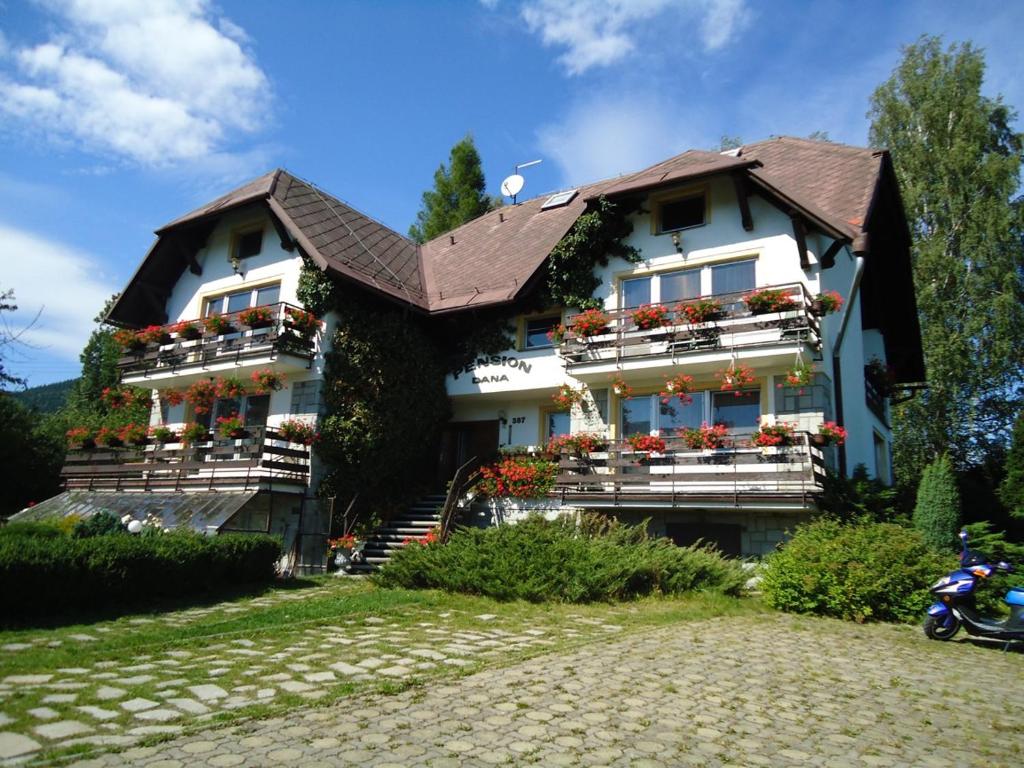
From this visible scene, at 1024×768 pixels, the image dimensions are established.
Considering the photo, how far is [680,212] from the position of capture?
1803 cm

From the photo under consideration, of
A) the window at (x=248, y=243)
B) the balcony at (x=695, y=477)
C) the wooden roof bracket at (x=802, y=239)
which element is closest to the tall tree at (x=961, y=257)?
the wooden roof bracket at (x=802, y=239)

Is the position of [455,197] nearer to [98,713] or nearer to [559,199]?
[559,199]

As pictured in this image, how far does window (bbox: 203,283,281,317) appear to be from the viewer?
2023 centimetres

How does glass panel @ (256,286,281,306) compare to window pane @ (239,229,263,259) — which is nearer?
glass panel @ (256,286,281,306)

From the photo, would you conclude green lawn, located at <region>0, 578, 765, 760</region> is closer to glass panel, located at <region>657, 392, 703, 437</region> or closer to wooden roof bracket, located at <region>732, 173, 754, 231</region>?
glass panel, located at <region>657, 392, 703, 437</region>

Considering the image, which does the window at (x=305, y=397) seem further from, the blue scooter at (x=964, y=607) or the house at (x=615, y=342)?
the blue scooter at (x=964, y=607)

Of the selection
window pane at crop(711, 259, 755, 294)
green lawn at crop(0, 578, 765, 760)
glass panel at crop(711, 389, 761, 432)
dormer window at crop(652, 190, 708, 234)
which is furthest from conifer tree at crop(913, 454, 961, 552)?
dormer window at crop(652, 190, 708, 234)

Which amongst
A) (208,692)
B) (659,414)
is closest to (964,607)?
(659,414)

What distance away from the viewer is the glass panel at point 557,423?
62.5ft

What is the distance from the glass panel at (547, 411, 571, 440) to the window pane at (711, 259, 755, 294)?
189 inches

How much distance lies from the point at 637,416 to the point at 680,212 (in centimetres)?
500

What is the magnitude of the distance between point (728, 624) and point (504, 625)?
296 centimetres

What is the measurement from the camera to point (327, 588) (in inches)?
530

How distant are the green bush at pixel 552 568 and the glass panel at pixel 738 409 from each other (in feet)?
12.9
